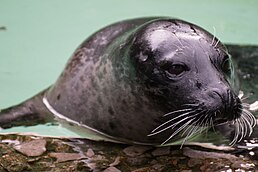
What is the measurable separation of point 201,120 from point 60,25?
389 centimetres

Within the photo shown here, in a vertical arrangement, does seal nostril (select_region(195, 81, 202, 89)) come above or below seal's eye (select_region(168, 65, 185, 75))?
below

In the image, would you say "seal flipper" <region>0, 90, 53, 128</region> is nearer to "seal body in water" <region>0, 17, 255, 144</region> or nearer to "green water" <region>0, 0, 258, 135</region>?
"seal body in water" <region>0, 17, 255, 144</region>

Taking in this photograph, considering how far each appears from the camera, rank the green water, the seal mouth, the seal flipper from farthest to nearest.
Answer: the green water < the seal flipper < the seal mouth

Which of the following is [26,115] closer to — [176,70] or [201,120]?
[176,70]

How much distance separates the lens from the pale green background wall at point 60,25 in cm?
548

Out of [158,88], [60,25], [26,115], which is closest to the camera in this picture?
[158,88]

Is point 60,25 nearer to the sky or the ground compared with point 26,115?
nearer to the sky

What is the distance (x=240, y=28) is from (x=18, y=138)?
396 cm

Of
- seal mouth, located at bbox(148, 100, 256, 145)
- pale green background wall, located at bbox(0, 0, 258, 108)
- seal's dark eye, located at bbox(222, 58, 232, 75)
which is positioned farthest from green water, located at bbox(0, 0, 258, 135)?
seal's dark eye, located at bbox(222, 58, 232, 75)

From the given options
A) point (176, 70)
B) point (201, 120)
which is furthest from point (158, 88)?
point (201, 120)

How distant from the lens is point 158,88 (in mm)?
3352

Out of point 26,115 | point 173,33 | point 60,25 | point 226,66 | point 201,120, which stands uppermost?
point 173,33

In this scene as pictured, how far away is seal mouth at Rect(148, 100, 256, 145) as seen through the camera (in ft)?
10.4

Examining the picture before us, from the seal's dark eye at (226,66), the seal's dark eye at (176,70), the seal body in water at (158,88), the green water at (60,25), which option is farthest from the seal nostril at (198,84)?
the green water at (60,25)
